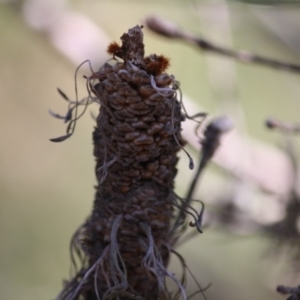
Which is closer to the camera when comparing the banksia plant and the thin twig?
the banksia plant

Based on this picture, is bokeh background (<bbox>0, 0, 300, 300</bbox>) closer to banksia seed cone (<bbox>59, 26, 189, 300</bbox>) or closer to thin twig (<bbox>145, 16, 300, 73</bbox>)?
thin twig (<bbox>145, 16, 300, 73</bbox>)

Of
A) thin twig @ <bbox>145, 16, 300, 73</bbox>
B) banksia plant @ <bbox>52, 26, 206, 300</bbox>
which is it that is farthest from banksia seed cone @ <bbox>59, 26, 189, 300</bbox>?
thin twig @ <bbox>145, 16, 300, 73</bbox>

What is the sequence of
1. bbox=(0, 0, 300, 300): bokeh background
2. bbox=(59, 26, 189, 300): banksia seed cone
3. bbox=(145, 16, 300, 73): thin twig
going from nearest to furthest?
bbox=(59, 26, 189, 300): banksia seed cone → bbox=(145, 16, 300, 73): thin twig → bbox=(0, 0, 300, 300): bokeh background

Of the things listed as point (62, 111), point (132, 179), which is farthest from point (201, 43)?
point (62, 111)

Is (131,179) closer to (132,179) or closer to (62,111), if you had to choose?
(132,179)

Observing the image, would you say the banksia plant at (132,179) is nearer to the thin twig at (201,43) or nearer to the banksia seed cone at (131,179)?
the banksia seed cone at (131,179)

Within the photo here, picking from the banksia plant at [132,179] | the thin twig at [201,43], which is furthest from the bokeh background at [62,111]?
the banksia plant at [132,179]

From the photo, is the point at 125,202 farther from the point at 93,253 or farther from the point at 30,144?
the point at 30,144
